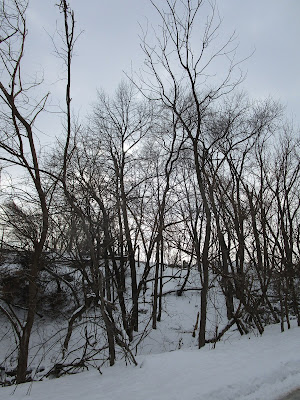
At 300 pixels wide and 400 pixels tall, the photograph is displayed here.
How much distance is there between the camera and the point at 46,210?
21.1 feet

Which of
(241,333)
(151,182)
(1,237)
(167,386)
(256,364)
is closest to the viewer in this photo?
(167,386)

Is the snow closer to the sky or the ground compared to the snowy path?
Result: closer to the sky

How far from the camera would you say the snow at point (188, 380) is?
394 cm

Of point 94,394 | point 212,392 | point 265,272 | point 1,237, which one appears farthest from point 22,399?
point 265,272

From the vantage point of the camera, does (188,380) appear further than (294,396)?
Yes

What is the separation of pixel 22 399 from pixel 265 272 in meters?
7.00

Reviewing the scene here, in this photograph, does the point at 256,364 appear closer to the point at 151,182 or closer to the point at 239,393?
the point at 239,393

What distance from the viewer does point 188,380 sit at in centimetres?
430

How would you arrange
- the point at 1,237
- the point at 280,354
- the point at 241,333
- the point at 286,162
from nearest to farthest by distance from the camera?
the point at 280,354, the point at 1,237, the point at 241,333, the point at 286,162

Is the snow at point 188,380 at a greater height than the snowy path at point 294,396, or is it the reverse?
the snow at point 188,380

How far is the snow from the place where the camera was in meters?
3.94

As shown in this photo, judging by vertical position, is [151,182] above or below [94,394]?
above

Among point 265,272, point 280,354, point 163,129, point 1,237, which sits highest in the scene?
point 163,129

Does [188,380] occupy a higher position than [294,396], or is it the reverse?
[188,380]
